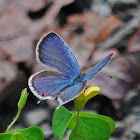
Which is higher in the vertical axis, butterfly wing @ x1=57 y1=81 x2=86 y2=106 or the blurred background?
butterfly wing @ x1=57 y1=81 x2=86 y2=106

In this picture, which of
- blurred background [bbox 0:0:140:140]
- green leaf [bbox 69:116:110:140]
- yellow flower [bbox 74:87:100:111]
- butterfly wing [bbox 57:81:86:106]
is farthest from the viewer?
blurred background [bbox 0:0:140:140]

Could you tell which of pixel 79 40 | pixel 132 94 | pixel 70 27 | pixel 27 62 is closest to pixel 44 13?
pixel 70 27

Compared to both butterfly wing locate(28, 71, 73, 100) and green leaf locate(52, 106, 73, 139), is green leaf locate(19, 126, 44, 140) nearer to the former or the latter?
green leaf locate(52, 106, 73, 139)

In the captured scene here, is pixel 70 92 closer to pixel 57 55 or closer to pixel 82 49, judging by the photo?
pixel 57 55

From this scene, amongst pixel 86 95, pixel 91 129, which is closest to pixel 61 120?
pixel 91 129

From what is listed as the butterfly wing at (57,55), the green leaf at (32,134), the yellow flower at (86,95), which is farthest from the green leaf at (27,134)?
the butterfly wing at (57,55)

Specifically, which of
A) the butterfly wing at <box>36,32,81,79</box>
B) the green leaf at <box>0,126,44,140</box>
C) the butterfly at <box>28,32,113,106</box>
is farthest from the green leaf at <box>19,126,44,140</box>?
the butterfly wing at <box>36,32,81,79</box>
